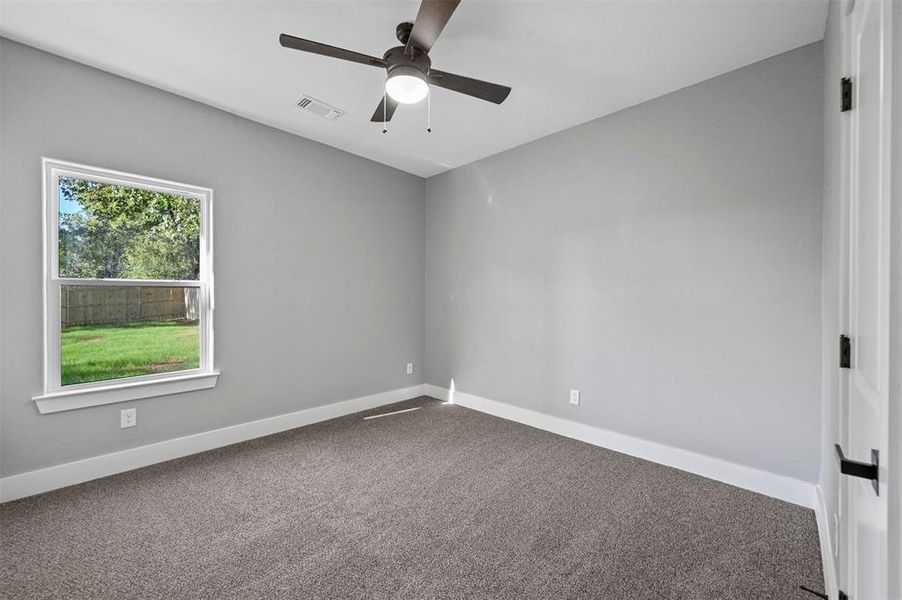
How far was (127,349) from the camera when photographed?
2.81 m

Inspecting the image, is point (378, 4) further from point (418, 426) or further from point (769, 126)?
point (418, 426)

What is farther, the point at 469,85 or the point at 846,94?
the point at 469,85

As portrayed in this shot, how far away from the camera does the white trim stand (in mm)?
1556

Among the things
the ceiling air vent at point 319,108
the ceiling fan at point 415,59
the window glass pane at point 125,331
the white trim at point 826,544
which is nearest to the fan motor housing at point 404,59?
the ceiling fan at point 415,59

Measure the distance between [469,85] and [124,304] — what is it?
2727 millimetres

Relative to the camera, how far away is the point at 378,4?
6.50 feet

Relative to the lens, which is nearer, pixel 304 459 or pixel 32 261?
pixel 32 261

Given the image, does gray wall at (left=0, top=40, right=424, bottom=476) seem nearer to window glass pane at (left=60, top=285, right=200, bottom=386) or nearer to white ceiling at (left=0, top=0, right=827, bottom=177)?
window glass pane at (left=60, top=285, right=200, bottom=386)

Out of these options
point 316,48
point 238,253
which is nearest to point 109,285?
point 238,253

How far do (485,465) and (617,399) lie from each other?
116cm

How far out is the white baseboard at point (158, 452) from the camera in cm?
236

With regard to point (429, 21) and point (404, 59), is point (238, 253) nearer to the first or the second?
point (404, 59)

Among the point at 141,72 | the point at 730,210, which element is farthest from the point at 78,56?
the point at 730,210

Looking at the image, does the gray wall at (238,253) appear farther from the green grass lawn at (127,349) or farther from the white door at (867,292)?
the white door at (867,292)
